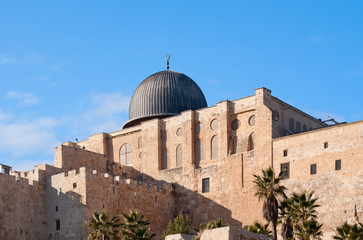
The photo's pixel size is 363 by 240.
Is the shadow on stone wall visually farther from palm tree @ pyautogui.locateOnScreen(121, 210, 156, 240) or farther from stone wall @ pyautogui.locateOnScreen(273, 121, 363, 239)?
stone wall @ pyautogui.locateOnScreen(273, 121, 363, 239)

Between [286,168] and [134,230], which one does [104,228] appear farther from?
[286,168]

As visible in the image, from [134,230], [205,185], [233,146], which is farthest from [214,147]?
[134,230]

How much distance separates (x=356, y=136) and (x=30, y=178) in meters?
23.1

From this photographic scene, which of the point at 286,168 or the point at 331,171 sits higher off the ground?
the point at 286,168

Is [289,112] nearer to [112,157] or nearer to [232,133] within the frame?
[232,133]

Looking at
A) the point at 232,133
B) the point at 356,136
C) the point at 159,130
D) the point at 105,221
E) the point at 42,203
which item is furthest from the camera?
the point at 159,130

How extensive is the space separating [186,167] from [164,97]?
312 inches

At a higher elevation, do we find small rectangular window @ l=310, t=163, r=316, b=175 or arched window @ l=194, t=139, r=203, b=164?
arched window @ l=194, t=139, r=203, b=164

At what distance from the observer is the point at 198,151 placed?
63.2 m

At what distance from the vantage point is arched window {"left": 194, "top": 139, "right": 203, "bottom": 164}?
62.9 meters

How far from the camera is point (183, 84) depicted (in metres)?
69.0

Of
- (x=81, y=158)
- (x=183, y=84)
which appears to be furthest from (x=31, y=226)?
(x=183, y=84)

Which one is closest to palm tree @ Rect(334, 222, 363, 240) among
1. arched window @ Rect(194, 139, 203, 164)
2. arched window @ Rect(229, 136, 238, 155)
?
arched window @ Rect(229, 136, 238, 155)

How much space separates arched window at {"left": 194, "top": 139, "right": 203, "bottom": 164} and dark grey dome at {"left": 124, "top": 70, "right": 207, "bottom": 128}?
17.8 ft
